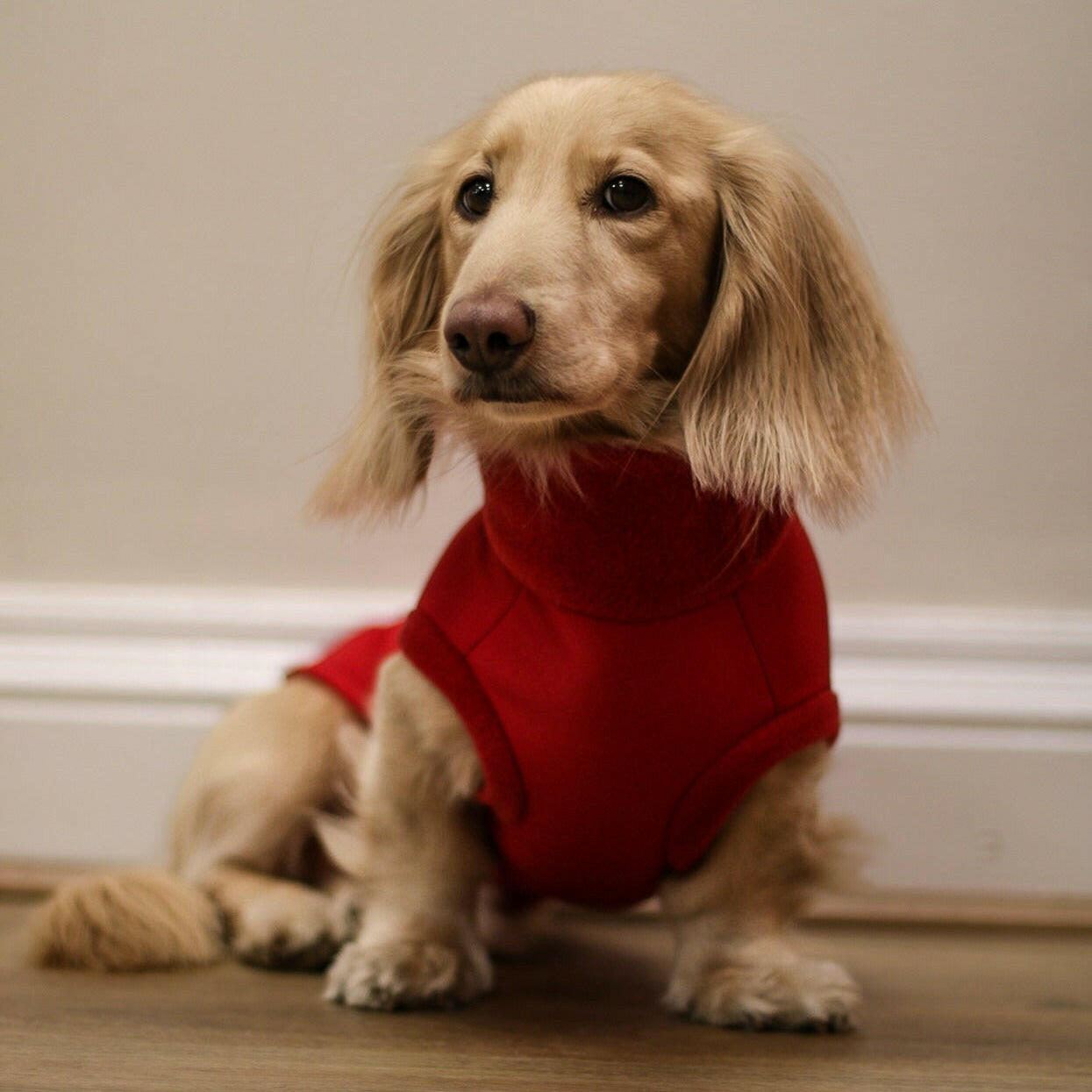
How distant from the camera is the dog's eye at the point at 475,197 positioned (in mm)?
1196

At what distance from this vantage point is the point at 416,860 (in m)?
1.25

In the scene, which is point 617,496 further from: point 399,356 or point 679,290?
point 399,356

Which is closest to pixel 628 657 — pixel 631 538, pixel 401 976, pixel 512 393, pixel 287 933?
pixel 631 538

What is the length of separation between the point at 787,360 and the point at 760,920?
0.52m

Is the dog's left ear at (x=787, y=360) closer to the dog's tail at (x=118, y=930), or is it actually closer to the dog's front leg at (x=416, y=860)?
the dog's front leg at (x=416, y=860)

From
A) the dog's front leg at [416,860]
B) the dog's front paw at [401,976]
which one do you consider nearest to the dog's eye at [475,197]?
the dog's front leg at [416,860]

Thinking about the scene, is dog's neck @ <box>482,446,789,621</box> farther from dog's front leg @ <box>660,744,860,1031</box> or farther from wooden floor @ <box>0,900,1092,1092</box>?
wooden floor @ <box>0,900,1092,1092</box>

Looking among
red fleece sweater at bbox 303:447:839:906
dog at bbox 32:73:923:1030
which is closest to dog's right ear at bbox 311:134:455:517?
dog at bbox 32:73:923:1030

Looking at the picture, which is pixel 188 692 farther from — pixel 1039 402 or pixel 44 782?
pixel 1039 402

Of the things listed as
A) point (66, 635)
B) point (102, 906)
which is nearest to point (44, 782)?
point (66, 635)

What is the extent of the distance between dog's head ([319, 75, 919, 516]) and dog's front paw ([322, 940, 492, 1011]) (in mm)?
480

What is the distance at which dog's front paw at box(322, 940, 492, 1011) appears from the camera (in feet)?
3.90

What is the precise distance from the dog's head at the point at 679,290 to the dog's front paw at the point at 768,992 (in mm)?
425

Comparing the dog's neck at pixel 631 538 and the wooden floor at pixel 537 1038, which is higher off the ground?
the dog's neck at pixel 631 538
